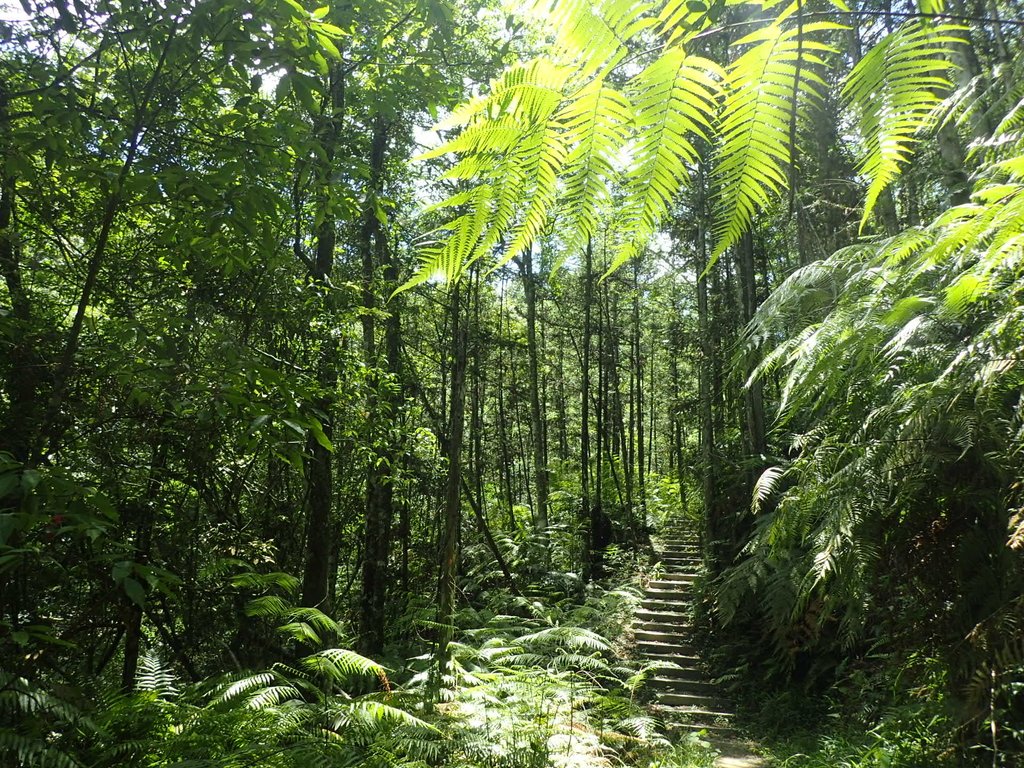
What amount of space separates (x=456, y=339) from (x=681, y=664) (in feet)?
21.2

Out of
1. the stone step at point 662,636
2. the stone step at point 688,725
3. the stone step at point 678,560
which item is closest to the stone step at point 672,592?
the stone step at point 662,636

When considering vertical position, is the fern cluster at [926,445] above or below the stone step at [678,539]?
above

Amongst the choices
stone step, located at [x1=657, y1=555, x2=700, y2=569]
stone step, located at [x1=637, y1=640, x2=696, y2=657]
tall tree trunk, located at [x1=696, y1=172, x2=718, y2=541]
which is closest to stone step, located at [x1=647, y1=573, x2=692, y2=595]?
stone step, located at [x1=657, y1=555, x2=700, y2=569]

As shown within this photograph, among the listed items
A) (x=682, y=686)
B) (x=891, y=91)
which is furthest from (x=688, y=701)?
(x=891, y=91)

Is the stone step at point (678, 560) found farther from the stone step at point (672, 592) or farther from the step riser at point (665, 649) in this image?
the step riser at point (665, 649)

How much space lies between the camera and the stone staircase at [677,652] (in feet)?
26.0

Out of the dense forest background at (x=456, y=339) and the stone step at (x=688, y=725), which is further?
the stone step at (x=688, y=725)

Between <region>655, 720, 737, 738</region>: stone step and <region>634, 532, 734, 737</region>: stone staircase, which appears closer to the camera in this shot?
<region>655, 720, 737, 738</region>: stone step

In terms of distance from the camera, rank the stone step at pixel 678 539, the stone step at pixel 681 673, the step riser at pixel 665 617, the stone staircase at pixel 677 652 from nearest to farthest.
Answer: the stone staircase at pixel 677 652 < the stone step at pixel 681 673 < the step riser at pixel 665 617 < the stone step at pixel 678 539

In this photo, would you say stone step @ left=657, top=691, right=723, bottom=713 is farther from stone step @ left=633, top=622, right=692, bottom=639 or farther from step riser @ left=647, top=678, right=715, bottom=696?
stone step @ left=633, top=622, right=692, bottom=639

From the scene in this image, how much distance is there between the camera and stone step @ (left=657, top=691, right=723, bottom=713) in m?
8.23

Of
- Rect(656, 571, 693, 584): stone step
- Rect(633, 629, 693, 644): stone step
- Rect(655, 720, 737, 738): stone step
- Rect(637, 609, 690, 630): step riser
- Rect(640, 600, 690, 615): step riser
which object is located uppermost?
Rect(656, 571, 693, 584): stone step

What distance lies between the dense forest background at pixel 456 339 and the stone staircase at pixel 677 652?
0.63m

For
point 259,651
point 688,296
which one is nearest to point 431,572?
point 259,651
